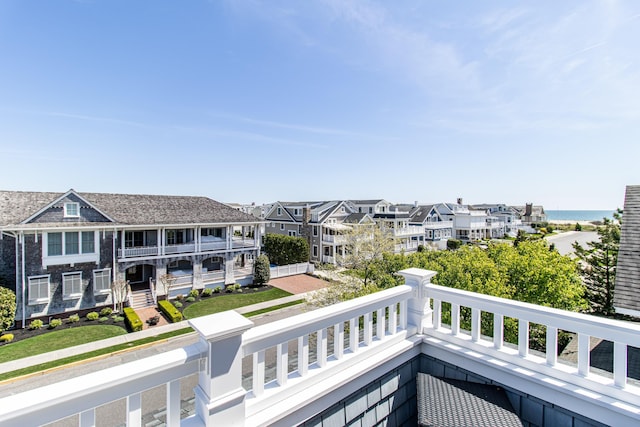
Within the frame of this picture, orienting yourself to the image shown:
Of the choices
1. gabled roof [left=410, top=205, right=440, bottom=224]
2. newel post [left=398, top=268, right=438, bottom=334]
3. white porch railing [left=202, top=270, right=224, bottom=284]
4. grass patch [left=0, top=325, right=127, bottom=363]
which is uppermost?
gabled roof [left=410, top=205, right=440, bottom=224]

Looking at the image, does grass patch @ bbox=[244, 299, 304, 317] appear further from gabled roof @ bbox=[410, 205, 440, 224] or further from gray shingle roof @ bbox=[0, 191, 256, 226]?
gabled roof @ bbox=[410, 205, 440, 224]

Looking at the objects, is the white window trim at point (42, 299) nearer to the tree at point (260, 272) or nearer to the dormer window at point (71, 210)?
the dormer window at point (71, 210)

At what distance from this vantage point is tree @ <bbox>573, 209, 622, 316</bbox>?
14094 millimetres

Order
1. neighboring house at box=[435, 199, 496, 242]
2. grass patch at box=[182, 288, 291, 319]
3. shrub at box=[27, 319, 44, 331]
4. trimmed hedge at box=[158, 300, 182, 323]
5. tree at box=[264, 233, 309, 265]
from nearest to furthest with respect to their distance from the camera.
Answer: shrub at box=[27, 319, 44, 331] → trimmed hedge at box=[158, 300, 182, 323] → grass patch at box=[182, 288, 291, 319] → tree at box=[264, 233, 309, 265] → neighboring house at box=[435, 199, 496, 242]

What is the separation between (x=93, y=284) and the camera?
Answer: 16.0 metres

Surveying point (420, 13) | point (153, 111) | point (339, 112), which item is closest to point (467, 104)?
point (420, 13)

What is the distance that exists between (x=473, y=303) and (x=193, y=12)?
1202 centimetres

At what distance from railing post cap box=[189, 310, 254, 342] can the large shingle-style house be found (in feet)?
59.8

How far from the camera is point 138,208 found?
19484 mm

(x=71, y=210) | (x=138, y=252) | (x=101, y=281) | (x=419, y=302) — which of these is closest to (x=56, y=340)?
(x=101, y=281)

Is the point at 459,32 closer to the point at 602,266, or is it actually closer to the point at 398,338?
the point at 398,338

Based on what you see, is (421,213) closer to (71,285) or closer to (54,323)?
(71,285)

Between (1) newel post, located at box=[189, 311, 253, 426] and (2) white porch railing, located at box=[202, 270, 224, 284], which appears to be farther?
(2) white porch railing, located at box=[202, 270, 224, 284]

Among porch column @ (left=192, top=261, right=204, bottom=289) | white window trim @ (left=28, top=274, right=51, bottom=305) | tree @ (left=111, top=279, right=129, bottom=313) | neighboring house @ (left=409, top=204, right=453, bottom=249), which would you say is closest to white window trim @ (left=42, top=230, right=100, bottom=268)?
white window trim @ (left=28, top=274, right=51, bottom=305)
